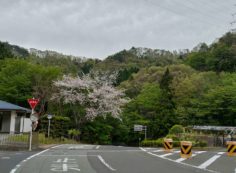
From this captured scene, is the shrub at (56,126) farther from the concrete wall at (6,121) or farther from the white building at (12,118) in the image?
the concrete wall at (6,121)

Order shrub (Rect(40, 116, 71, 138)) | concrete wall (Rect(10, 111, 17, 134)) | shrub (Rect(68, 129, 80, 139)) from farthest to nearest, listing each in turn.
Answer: shrub (Rect(68, 129, 80, 139)), shrub (Rect(40, 116, 71, 138)), concrete wall (Rect(10, 111, 17, 134))

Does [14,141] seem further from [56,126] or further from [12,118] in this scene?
[56,126]

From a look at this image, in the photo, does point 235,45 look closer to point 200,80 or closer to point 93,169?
point 200,80

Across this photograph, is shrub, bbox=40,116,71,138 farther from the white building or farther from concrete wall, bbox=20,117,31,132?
the white building

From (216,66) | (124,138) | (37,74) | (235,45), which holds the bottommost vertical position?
(124,138)

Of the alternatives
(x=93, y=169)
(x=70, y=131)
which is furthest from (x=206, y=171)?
(x=70, y=131)

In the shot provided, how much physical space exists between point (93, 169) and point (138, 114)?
1838 inches

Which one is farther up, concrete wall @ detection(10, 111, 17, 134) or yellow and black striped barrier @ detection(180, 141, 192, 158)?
concrete wall @ detection(10, 111, 17, 134)

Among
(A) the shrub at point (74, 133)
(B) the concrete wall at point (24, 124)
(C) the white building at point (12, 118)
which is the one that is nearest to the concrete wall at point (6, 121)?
(C) the white building at point (12, 118)

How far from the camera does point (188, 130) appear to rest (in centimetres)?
4775

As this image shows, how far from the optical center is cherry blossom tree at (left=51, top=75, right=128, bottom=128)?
44.4 meters

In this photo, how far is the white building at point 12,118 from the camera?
3475 centimetres

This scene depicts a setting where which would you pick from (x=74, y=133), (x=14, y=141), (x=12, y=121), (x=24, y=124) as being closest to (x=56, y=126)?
(x=74, y=133)

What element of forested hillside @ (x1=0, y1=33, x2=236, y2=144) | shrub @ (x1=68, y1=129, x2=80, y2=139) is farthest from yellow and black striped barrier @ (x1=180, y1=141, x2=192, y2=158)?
shrub @ (x1=68, y1=129, x2=80, y2=139)
